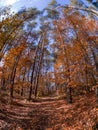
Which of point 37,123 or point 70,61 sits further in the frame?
point 70,61

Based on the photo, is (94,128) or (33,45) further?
(33,45)

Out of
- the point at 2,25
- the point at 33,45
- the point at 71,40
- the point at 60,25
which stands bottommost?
the point at 33,45

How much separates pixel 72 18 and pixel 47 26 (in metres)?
6.90

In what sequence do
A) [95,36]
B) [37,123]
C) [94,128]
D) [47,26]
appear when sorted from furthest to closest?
[47,26], [95,36], [37,123], [94,128]

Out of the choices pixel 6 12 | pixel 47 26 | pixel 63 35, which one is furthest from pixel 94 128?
pixel 47 26

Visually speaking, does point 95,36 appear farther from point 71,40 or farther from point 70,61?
point 70,61

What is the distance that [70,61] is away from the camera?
66.8 ft

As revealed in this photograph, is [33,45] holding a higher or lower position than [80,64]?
lower

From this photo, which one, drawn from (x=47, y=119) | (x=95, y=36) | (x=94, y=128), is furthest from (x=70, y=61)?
(x=94, y=128)

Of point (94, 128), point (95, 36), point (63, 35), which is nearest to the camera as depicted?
point (94, 128)

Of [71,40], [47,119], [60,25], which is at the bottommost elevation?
[47,119]

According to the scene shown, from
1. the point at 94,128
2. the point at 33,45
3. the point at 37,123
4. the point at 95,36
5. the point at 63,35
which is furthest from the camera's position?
the point at 33,45

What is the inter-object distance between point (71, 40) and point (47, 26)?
210 inches

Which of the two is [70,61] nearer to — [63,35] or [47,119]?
[63,35]
